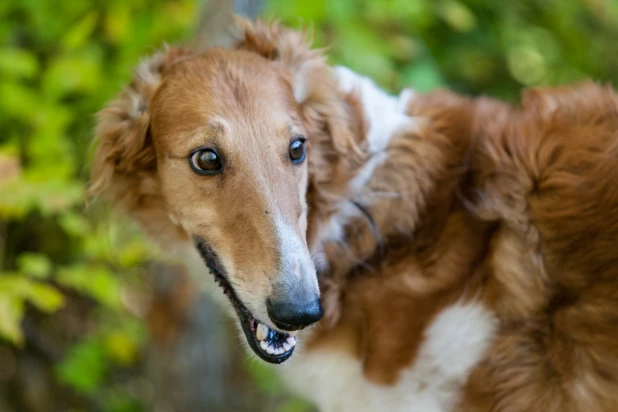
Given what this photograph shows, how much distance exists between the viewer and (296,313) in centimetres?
221

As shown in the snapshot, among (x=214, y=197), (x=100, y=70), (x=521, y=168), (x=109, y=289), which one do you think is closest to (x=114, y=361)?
(x=109, y=289)

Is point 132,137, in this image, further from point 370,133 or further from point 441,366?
point 441,366

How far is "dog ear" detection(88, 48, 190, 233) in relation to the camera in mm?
2729

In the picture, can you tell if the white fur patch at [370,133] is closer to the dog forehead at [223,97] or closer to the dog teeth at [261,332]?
the dog forehead at [223,97]

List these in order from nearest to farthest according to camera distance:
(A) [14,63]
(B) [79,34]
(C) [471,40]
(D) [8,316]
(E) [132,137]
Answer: (E) [132,137] < (D) [8,316] < (A) [14,63] < (B) [79,34] < (C) [471,40]

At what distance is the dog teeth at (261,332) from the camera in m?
2.46

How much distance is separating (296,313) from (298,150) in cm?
67

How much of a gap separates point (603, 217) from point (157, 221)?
1745 mm

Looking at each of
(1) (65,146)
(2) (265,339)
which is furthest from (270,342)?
(1) (65,146)

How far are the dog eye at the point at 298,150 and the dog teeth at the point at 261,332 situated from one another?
618 mm

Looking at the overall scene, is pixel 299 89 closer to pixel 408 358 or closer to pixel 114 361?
pixel 408 358

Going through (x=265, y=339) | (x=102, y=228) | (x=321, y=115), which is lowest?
(x=102, y=228)

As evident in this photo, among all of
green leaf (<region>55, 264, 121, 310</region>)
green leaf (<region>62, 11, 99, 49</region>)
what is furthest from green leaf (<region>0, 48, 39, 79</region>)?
green leaf (<region>55, 264, 121, 310</region>)

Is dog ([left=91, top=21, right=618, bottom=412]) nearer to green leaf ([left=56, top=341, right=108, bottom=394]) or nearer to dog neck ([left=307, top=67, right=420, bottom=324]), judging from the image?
dog neck ([left=307, top=67, right=420, bottom=324])
